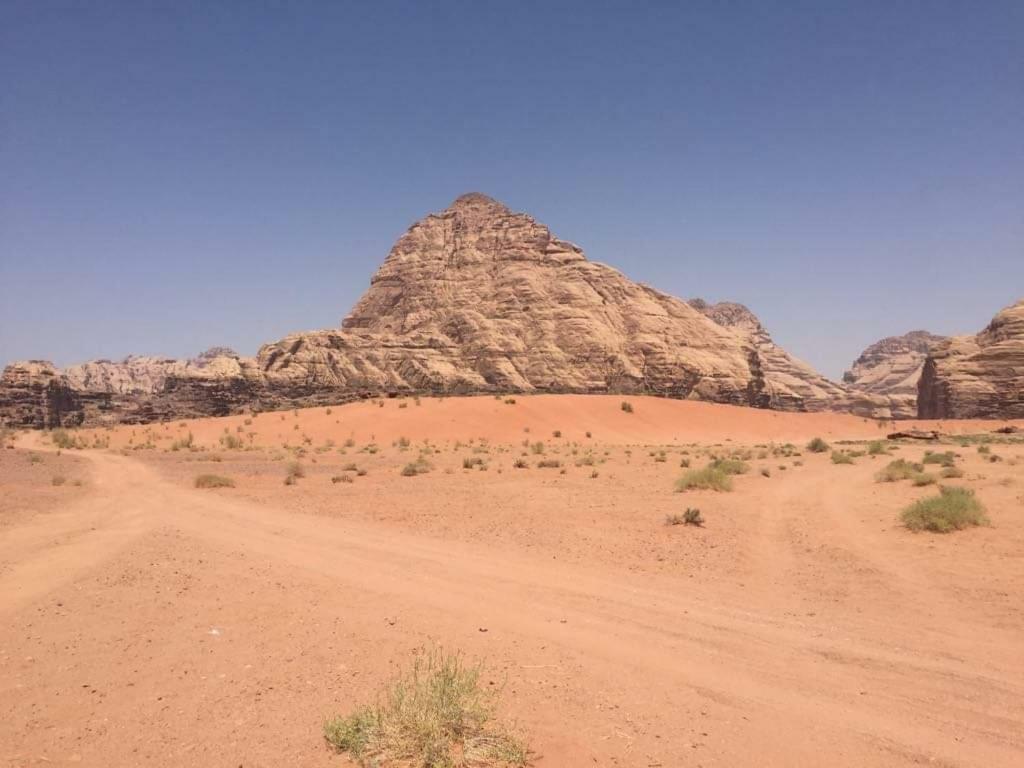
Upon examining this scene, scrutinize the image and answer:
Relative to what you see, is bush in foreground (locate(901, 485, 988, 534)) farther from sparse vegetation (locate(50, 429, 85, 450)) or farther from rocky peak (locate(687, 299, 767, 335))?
rocky peak (locate(687, 299, 767, 335))

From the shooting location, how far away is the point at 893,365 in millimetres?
123500

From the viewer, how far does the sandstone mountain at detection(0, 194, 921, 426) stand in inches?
2245

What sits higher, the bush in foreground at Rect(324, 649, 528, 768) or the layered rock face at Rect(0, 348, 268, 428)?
the layered rock face at Rect(0, 348, 268, 428)

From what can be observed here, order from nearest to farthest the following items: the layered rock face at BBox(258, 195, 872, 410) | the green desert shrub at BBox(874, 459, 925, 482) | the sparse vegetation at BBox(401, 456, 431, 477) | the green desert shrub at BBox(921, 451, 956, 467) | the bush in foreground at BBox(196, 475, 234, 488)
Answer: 1. the green desert shrub at BBox(874, 459, 925, 482)
2. the bush in foreground at BBox(196, 475, 234, 488)
3. the green desert shrub at BBox(921, 451, 956, 467)
4. the sparse vegetation at BBox(401, 456, 431, 477)
5. the layered rock face at BBox(258, 195, 872, 410)

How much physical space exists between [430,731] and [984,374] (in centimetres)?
6416

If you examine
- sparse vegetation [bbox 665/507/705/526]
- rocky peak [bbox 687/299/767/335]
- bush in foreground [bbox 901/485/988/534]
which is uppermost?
rocky peak [bbox 687/299/767/335]

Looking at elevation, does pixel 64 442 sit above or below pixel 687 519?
below

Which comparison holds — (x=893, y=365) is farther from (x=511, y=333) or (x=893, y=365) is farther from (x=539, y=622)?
(x=539, y=622)

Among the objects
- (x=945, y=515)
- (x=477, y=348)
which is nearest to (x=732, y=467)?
(x=945, y=515)

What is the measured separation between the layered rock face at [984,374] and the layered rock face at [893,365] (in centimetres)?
4957

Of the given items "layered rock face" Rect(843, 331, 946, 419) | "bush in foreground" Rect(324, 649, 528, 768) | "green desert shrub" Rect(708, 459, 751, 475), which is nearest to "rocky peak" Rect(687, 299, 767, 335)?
"layered rock face" Rect(843, 331, 946, 419)

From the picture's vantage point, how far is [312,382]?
5694 cm

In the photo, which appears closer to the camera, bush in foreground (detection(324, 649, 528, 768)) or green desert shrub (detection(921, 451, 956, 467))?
bush in foreground (detection(324, 649, 528, 768))

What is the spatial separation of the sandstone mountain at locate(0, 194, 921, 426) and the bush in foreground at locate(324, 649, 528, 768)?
167ft
